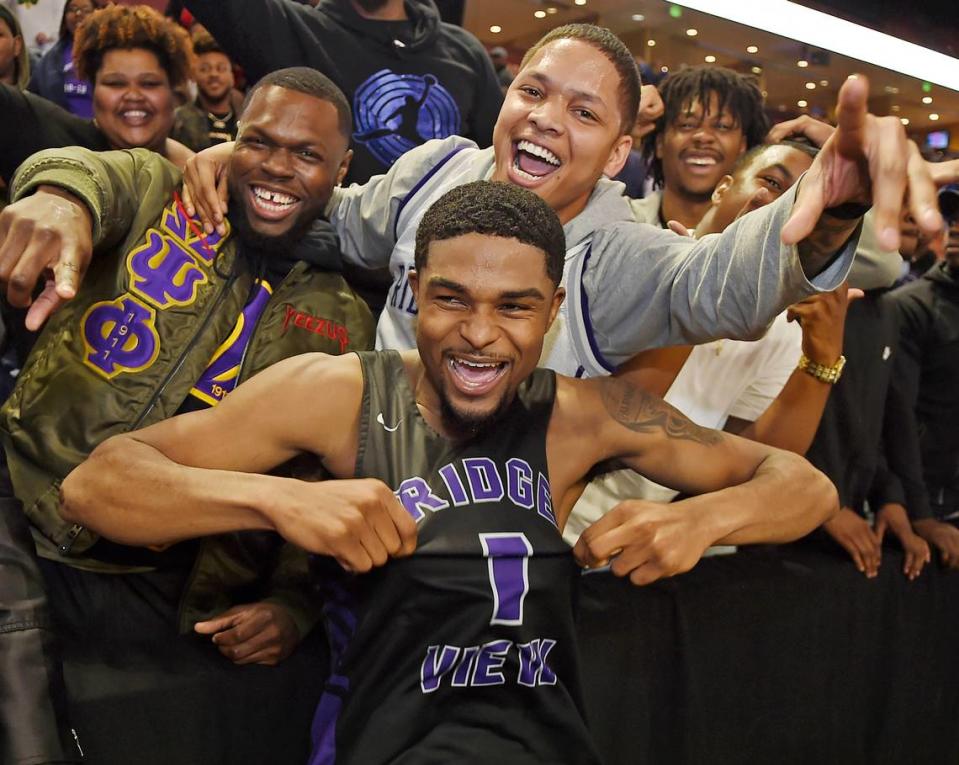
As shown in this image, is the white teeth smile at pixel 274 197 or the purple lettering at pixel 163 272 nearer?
the purple lettering at pixel 163 272

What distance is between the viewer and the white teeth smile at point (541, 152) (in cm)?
180

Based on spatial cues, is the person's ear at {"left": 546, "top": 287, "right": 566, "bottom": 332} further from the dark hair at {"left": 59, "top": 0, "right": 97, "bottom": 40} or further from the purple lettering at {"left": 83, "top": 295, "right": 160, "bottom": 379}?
the dark hair at {"left": 59, "top": 0, "right": 97, "bottom": 40}

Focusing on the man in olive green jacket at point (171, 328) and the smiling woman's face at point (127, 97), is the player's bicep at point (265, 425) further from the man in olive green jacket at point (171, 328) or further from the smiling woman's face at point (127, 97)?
the smiling woman's face at point (127, 97)

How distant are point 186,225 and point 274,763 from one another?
1.03 metres

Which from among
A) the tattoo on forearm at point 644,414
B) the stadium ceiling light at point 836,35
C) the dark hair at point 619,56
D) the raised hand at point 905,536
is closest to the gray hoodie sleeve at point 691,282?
the tattoo on forearm at point 644,414

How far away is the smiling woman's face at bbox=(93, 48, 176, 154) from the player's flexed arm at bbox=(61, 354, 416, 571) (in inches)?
47.5

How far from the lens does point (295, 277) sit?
197 centimetres

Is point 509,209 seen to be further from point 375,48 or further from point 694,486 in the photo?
point 375,48

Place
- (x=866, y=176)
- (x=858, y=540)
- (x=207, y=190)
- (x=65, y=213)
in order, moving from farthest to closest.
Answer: (x=858, y=540) < (x=207, y=190) < (x=65, y=213) < (x=866, y=176)

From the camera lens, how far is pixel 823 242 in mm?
1288

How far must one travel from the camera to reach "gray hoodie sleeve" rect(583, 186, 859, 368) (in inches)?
52.8

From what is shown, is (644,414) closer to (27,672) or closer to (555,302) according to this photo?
(555,302)

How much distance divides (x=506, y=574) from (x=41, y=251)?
0.83m

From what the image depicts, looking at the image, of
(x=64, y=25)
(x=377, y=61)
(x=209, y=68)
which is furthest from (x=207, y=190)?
(x=209, y=68)
